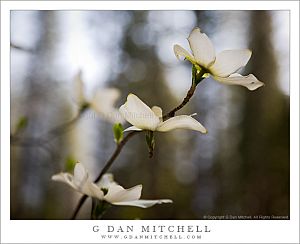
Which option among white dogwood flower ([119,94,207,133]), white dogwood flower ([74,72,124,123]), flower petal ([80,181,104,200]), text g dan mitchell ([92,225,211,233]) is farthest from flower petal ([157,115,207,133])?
text g dan mitchell ([92,225,211,233])

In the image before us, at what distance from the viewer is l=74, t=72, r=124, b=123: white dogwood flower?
0.77 metres

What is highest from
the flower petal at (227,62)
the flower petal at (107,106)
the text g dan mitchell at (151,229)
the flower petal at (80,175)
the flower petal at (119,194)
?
the flower petal at (227,62)

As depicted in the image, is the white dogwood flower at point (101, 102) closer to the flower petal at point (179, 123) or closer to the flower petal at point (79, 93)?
the flower petal at point (79, 93)

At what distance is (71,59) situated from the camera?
89 cm

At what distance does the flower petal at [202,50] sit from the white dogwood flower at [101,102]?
9.8 inches

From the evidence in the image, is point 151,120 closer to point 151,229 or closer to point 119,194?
point 119,194

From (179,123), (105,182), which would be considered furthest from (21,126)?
(179,123)

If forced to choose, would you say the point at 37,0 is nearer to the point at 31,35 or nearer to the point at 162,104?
the point at 31,35

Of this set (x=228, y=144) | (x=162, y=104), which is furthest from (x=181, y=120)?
(x=228, y=144)

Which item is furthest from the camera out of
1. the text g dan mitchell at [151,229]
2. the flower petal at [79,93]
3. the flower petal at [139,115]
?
the text g dan mitchell at [151,229]

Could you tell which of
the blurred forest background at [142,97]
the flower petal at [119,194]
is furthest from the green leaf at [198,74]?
the blurred forest background at [142,97]

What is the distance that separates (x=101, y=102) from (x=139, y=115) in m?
0.26

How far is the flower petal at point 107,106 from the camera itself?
0.78 meters

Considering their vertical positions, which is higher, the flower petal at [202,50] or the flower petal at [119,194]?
the flower petal at [202,50]
